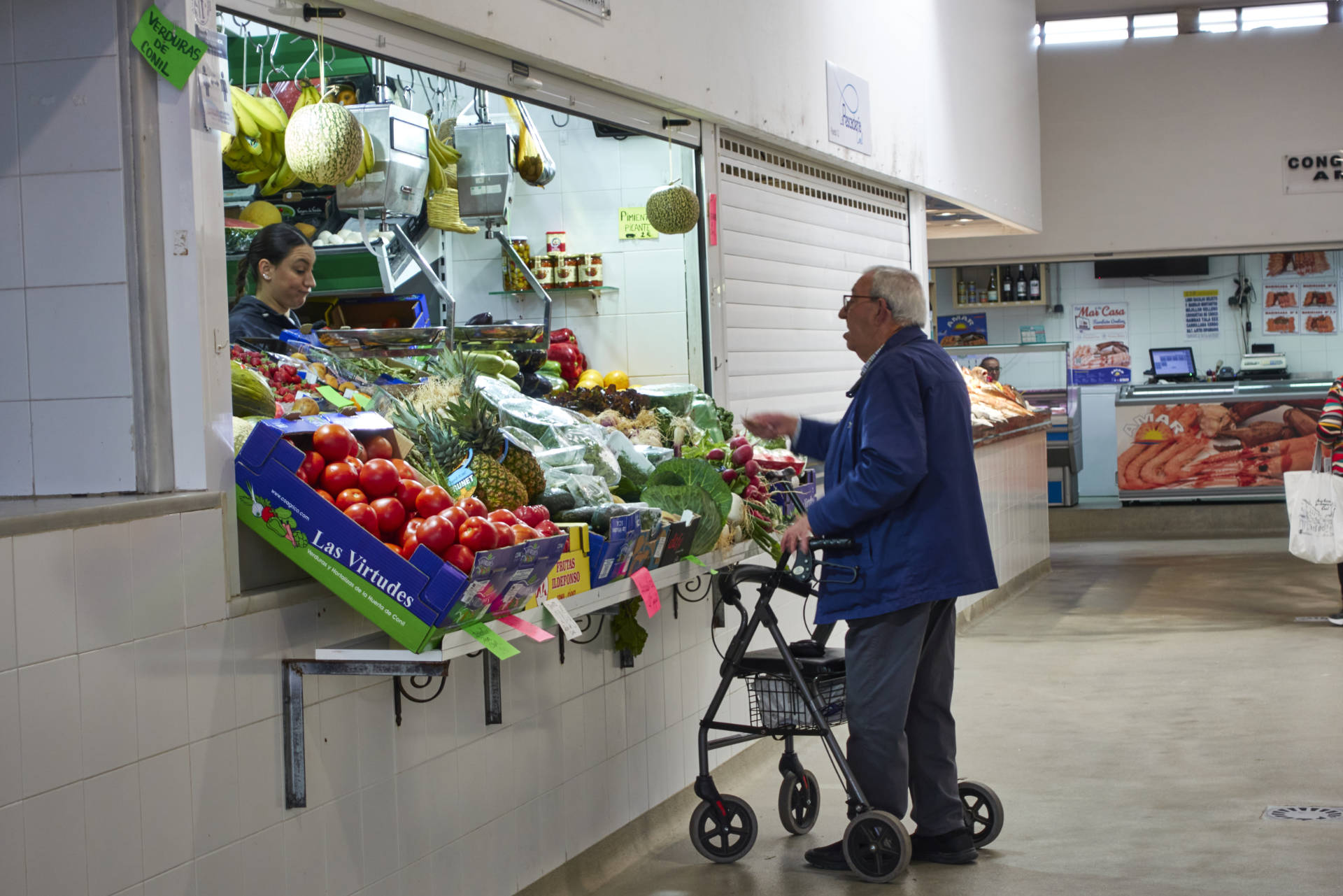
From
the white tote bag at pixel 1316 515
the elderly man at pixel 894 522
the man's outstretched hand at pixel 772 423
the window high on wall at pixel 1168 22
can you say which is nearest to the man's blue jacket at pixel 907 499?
the elderly man at pixel 894 522

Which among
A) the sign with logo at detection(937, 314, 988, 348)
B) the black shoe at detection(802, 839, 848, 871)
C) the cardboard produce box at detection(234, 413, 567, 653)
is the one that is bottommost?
the black shoe at detection(802, 839, 848, 871)

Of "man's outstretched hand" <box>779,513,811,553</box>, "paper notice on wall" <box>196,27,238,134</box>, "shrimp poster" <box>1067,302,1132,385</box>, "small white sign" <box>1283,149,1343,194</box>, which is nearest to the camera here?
"paper notice on wall" <box>196,27,238,134</box>

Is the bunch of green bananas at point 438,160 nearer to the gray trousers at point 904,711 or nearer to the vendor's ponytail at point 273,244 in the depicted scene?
the vendor's ponytail at point 273,244

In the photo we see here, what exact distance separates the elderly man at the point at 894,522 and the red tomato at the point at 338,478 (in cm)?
156

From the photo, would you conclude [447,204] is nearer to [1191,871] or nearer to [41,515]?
[41,515]

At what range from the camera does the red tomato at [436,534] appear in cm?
264

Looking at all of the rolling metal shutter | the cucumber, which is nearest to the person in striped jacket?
the rolling metal shutter

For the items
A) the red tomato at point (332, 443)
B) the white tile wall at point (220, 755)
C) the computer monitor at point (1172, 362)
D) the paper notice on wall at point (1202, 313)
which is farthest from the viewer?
the paper notice on wall at point (1202, 313)

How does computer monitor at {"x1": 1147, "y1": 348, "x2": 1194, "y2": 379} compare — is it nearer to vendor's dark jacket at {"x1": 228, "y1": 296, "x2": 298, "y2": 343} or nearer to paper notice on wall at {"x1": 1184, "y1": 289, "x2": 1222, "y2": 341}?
paper notice on wall at {"x1": 1184, "y1": 289, "x2": 1222, "y2": 341}

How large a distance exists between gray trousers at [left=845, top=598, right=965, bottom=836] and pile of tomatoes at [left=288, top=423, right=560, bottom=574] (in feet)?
4.38

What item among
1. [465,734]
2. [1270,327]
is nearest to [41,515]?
[465,734]

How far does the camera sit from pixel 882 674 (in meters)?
3.84

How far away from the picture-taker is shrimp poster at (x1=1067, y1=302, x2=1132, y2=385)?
14.2 metres

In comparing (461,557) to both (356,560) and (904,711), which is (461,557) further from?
(904,711)
